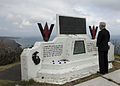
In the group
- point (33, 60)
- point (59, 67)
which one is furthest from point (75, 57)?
point (33, 60)

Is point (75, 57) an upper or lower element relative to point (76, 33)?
lower

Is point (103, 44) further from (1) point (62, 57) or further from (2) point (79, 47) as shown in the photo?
(1) point (62, 57)

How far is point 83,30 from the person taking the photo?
7.57 m

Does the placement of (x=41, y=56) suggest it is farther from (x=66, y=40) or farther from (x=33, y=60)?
(x=66, y=40)

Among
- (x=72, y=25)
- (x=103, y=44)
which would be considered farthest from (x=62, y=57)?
(x=103, y=44)

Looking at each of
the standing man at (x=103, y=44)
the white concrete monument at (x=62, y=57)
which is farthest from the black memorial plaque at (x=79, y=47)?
the standing man at (x=103, y=44)

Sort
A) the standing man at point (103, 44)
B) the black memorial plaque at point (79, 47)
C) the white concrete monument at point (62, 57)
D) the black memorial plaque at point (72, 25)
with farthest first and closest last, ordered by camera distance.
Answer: the black memorial plaque at point (72, 25), the black memorial plaque at point (79, 47), the standing man at point (103, 44), the white concrete monument at point (62, 57)

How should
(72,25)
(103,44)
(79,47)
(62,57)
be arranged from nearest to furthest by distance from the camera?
(103,44), (62,57), (79,47), (72,25)

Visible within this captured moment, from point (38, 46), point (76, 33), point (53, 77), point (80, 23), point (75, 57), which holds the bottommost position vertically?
point (53, 77)

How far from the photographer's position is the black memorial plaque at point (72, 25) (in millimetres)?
6564

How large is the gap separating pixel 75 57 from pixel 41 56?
1.63 meters

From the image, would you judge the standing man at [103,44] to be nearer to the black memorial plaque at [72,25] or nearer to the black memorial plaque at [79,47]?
the black memorial plaque at [79,47]

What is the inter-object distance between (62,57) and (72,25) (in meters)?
1.85

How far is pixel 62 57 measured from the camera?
6.27 meters
